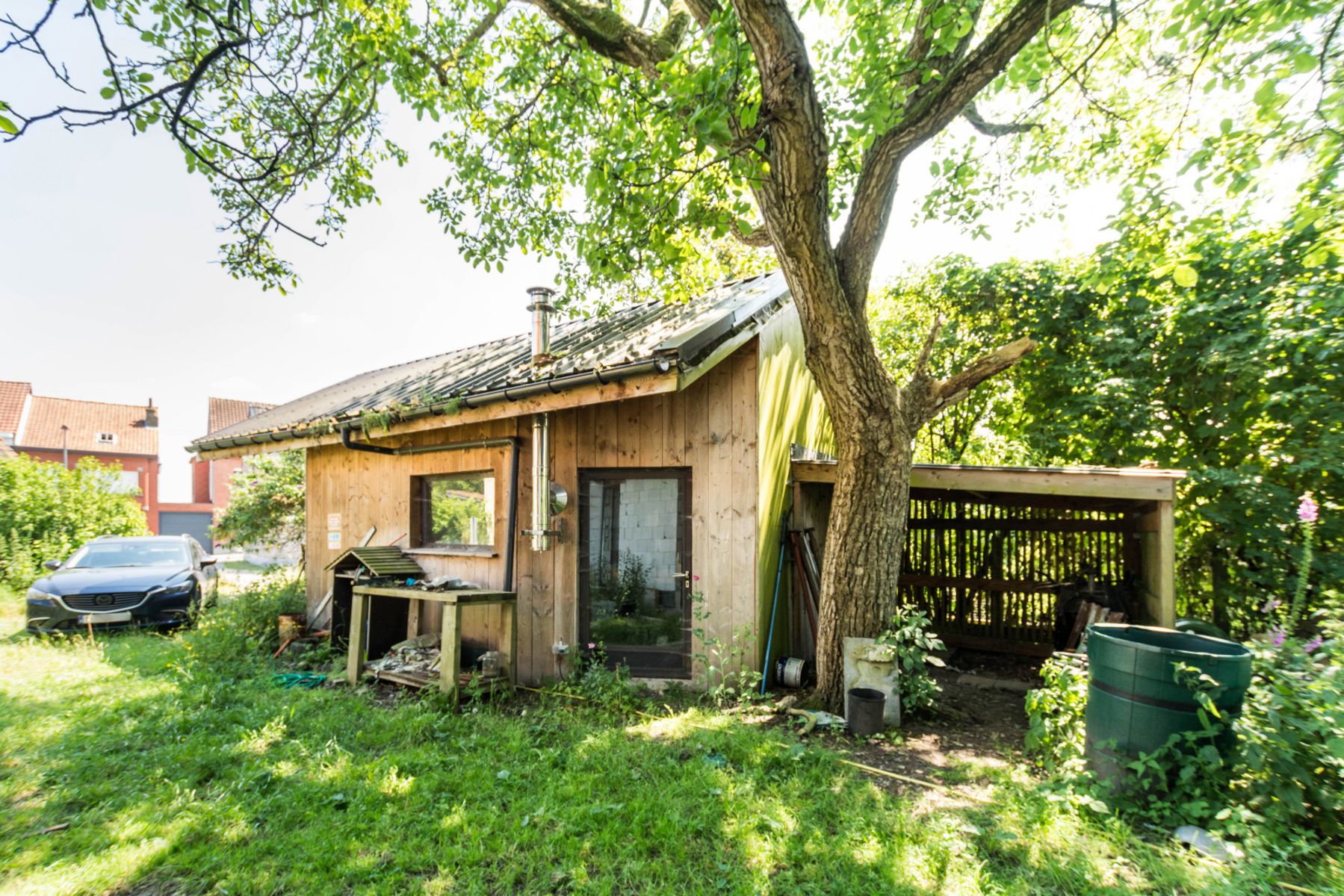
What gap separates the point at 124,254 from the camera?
1116 cm

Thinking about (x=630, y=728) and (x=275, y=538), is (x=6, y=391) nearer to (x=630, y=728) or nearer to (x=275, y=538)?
(x=275, y=538)

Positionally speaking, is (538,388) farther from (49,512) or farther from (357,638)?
(49,512)

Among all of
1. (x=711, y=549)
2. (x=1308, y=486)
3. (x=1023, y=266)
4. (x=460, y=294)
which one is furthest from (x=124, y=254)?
(x=1308, y=486)

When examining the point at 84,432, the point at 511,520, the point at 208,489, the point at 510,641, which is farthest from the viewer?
the point at 208,489

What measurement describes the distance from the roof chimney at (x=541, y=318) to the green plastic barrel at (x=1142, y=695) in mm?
5199

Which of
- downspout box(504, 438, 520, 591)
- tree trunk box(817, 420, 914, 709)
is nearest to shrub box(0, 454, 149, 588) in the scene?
downspout box(504, 438, 520, 591)

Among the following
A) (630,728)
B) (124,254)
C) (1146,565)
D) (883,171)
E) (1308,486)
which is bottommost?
(630,728)

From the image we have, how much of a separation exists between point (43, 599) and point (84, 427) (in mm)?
32382

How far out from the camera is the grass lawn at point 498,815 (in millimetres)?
2752

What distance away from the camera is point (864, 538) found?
192 inches

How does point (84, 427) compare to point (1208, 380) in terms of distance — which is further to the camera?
point (84, 427)

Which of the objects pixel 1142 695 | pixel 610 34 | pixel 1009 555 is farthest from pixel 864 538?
pixel 610 34

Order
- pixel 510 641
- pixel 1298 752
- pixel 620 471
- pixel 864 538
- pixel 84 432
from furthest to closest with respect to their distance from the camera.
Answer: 1. pixel 84 432
2. pixel 620 471
3. pixel 510 641
4. pixel 864 538
5. pixel 1298 752

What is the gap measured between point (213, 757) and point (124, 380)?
40738 millimetres
